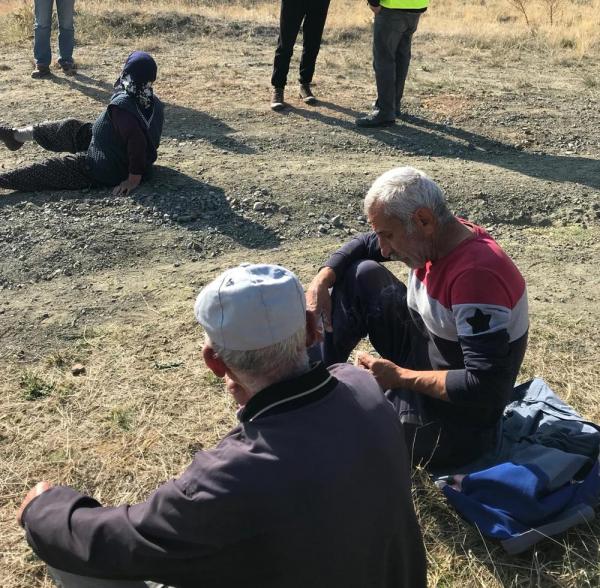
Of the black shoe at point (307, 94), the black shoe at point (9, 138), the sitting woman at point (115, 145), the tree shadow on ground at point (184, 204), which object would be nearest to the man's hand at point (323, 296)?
the tree shadow on ground at point (184, 204)

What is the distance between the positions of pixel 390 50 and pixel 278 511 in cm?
605

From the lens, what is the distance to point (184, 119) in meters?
7.22

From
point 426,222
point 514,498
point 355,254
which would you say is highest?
point 426,222

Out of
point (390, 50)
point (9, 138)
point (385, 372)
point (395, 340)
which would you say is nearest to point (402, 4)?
point (390, 50)

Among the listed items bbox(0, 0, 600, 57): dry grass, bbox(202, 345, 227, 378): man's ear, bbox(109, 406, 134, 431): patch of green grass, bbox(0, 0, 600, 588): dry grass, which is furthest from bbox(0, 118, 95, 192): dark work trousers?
bbox(0, 0, 600, 57): dry grass

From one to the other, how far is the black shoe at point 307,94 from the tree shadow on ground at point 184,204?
A: 2.52 m

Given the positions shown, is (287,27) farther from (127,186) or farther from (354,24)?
(354,24)

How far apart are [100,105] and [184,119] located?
1000 millimetres

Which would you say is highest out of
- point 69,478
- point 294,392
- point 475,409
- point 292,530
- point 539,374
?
point 294,392

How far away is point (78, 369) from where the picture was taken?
3557 mm

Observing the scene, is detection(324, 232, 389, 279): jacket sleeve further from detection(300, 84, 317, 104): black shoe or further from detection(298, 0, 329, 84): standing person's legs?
detection(300, 84, 317, 104): black shoe

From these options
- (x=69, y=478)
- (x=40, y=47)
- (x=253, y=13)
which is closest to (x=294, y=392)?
(x=69, y=478)

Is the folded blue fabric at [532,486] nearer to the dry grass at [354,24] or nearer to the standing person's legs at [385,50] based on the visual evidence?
the standing person's legs at [385,50]

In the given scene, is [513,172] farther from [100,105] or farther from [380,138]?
[100,105]
